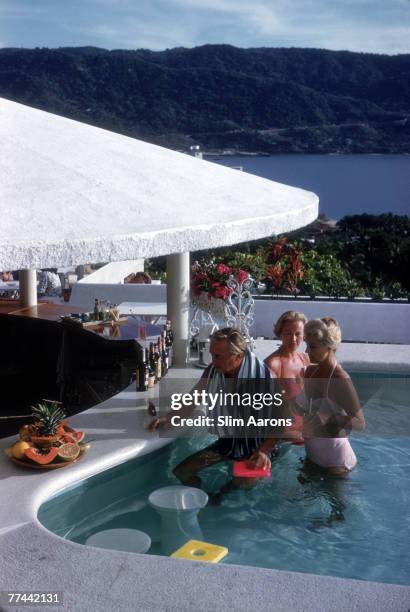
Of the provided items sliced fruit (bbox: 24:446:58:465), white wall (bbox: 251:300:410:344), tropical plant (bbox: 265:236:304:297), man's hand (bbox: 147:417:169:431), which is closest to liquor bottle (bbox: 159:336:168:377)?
man's hand (bbox: 147:417:169:431)

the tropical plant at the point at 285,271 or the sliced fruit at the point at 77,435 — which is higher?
the tropical plant at the point at 285,271

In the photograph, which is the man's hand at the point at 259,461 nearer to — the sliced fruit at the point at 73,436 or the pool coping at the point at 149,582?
the sliced fruit at the point at 73,436

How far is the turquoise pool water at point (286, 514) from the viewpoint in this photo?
4781mm

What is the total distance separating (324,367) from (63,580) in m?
2.39

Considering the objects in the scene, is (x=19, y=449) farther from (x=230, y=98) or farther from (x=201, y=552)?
(x=230, y=98)

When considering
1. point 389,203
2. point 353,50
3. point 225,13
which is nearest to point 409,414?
point 389,203

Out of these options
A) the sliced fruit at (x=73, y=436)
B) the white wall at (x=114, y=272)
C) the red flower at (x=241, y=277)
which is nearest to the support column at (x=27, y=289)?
the red flower at (x=241, y=277)

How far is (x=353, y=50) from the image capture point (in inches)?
2261

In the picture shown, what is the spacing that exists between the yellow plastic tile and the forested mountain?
4354 cm

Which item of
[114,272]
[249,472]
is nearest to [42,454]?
[249,472]

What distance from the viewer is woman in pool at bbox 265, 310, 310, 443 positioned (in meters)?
5.82

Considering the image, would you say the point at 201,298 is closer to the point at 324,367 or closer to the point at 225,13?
the point at 324,367

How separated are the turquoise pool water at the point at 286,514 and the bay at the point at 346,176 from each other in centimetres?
4258

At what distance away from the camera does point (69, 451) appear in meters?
5.25
